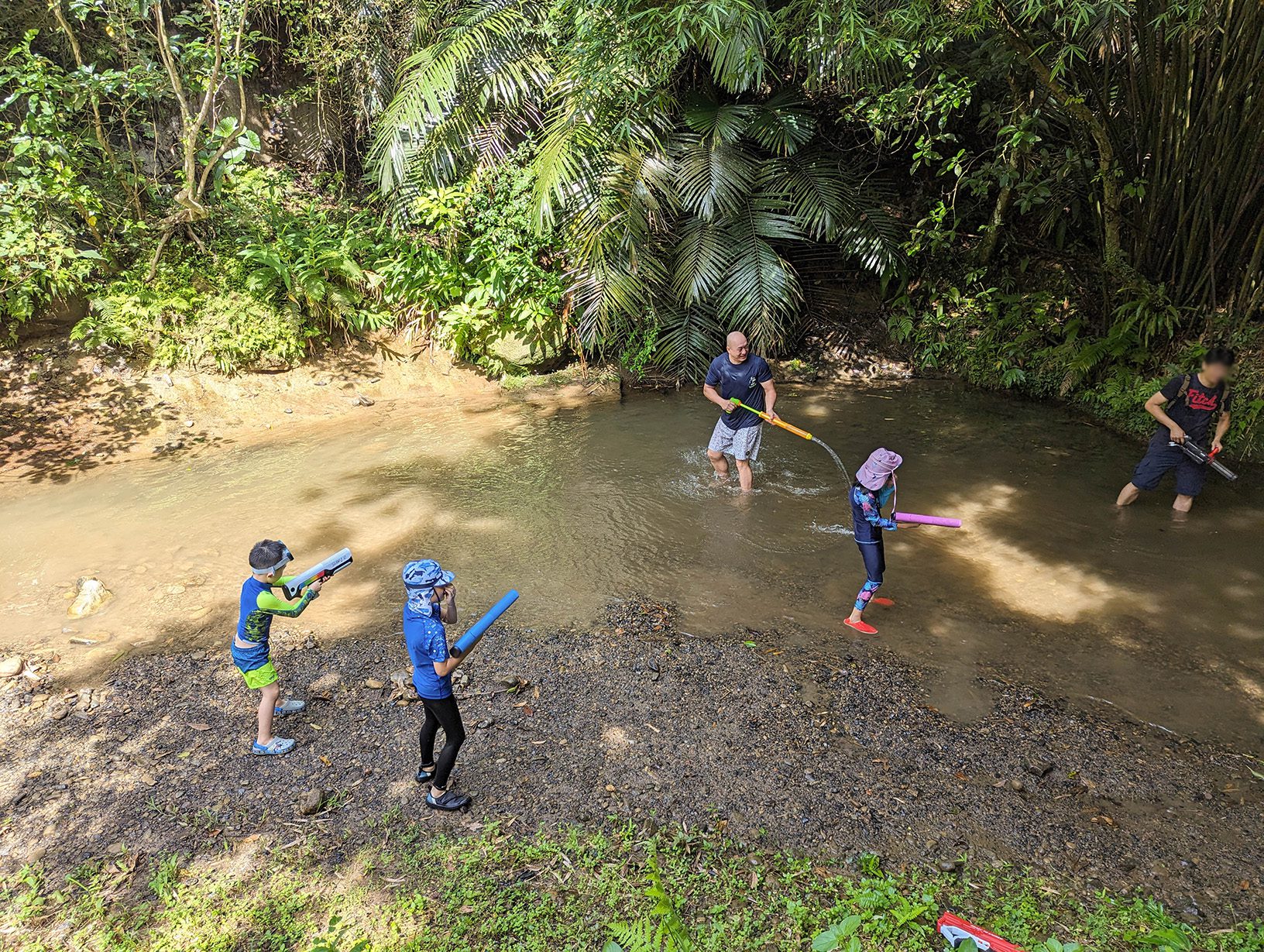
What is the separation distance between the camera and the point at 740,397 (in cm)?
703

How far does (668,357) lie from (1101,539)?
536 cm

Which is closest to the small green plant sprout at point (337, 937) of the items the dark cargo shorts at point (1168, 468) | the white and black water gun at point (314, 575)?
the white and black water gun at point (314, 575)

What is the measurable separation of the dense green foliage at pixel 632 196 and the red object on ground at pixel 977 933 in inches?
270

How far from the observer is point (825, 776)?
3961 millimetres

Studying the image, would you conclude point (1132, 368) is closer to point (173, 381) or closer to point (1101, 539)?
point (1101, 539)

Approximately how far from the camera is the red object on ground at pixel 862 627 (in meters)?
5.17

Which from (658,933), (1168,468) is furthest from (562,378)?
(658,933)

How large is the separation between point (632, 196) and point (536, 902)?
7747 millimetres

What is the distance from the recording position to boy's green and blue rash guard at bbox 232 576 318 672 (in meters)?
4.06

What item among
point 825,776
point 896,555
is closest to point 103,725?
point 825,776

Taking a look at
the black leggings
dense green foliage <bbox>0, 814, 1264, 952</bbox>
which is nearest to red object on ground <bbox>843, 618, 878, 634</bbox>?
dense green foliage <bbox>0, 814, 1264, 952</bbox>

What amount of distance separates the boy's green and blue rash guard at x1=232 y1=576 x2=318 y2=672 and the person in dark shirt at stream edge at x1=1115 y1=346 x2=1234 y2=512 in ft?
21.4

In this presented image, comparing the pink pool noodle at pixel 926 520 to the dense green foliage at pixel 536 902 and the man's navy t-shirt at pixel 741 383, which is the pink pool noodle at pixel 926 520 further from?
the man's navy t-shirt at pixel 741 383

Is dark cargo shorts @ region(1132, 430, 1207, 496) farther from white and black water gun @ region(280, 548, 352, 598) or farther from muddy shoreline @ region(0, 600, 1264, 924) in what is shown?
white and black water gun @ region(280, 548, 352, 598)
